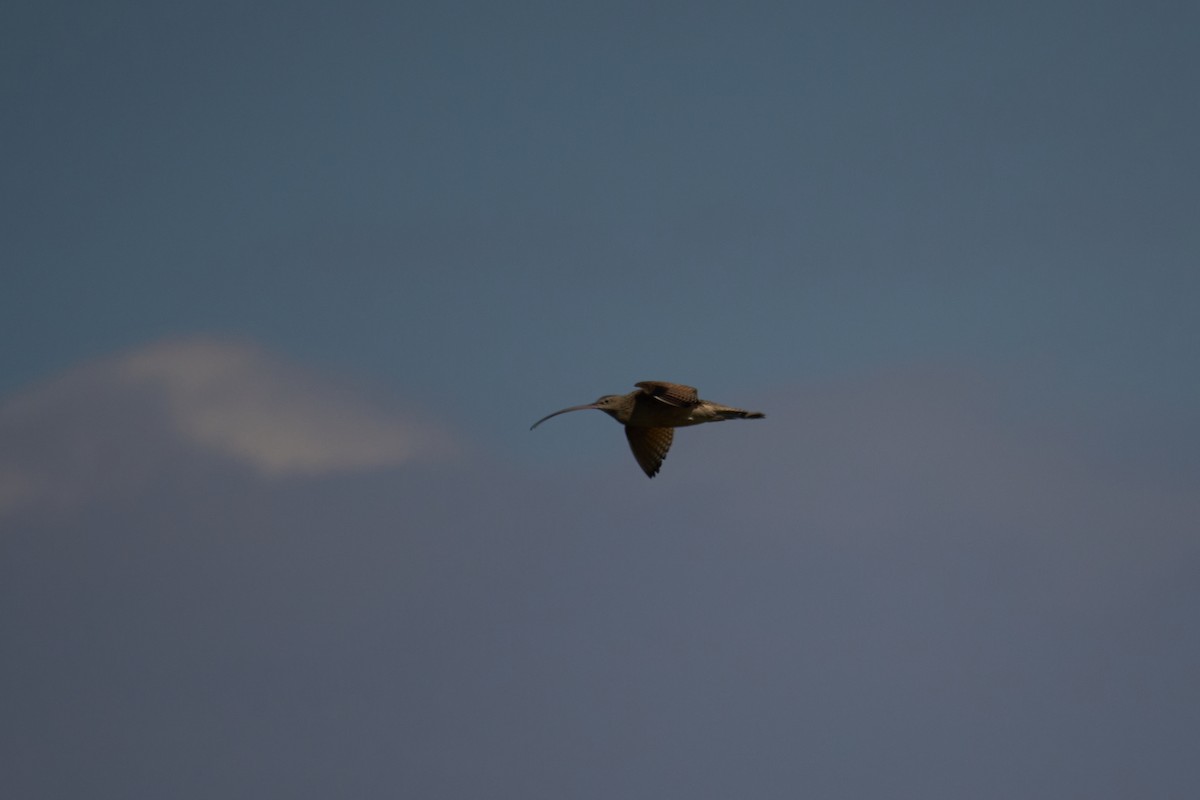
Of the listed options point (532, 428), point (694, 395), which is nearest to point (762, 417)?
point (694, 395)

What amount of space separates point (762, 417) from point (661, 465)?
8.26 ft

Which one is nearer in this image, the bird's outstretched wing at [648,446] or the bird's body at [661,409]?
the bird's body at [661,409]

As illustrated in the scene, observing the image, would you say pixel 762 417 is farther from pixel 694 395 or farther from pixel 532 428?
pixel 532 428

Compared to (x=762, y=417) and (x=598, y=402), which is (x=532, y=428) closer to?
(x=598, y=402)

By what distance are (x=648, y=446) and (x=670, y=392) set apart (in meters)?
2.95

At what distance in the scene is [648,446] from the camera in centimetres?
3475

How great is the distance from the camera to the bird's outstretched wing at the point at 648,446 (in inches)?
1363

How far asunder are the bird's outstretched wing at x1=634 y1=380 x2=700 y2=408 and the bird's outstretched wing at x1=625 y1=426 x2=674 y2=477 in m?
2.44

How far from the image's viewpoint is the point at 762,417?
33.5 m

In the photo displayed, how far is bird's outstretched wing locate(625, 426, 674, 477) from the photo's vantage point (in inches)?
1363

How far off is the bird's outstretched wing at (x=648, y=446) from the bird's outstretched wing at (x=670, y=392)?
2441 millimetres

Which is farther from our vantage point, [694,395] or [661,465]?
[661,465]

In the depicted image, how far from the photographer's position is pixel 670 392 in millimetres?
32031

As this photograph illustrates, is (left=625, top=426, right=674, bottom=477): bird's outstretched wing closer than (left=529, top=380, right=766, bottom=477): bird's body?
No
